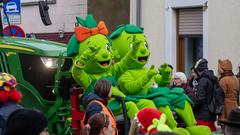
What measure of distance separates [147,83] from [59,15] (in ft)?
38.1

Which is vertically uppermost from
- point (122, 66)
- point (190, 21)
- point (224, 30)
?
point (190, 21)

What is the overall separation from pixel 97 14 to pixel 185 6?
345 cm

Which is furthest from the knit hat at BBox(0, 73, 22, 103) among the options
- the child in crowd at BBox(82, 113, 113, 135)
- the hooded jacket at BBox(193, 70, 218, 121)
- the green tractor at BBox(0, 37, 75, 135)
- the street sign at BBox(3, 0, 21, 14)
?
the street sign at BBox(3, 0, 21, 14)

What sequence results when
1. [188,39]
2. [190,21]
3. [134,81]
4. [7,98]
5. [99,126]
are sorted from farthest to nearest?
[188,39] → [190,21] → [134,81] → [7,98] → [99,126]

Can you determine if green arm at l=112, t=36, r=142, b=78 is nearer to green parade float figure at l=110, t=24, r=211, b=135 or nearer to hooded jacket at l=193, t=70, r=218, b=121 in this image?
green parade float figure at l=110, t=24, r=211, b=135

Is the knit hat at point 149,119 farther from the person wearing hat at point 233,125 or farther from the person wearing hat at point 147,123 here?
the person wearing hat at point 233,125

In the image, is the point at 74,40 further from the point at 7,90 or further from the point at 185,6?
the point at 185,6

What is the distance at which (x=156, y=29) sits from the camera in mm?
17000

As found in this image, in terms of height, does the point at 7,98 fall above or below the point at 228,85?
above

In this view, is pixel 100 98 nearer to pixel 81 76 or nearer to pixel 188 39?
pixel 81 76

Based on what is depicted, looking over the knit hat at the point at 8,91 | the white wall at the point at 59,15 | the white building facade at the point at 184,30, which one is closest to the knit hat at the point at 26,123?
the knit hat at the point at 8,91

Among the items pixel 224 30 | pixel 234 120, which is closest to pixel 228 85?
pixel 224 30

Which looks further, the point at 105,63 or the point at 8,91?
the point at 105,63

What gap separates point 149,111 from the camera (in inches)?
213
